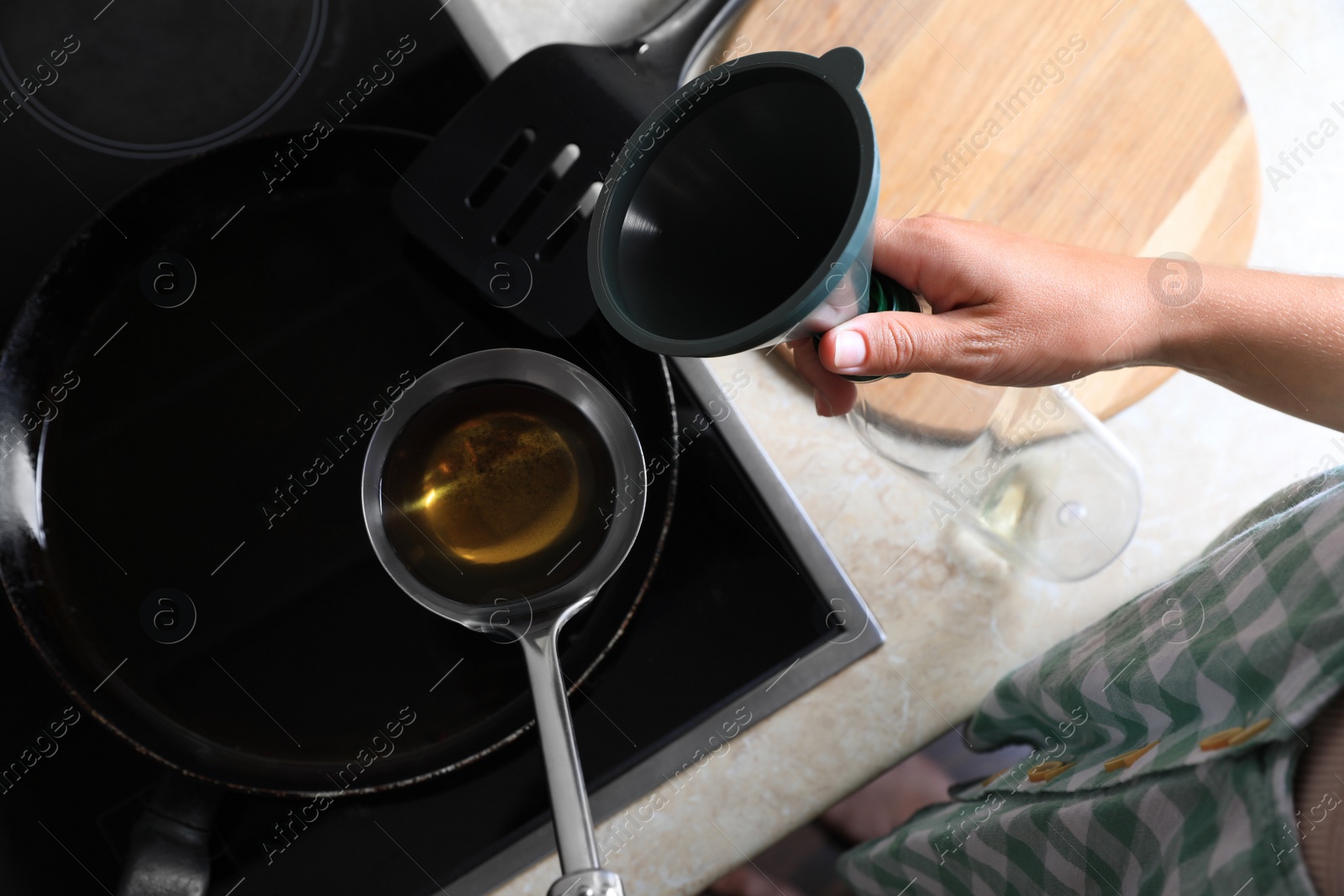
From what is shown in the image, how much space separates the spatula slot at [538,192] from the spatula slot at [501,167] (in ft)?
0.06

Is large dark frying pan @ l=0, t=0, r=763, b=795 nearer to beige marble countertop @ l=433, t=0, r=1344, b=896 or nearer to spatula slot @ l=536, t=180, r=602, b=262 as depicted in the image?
spatula slot @ l=536, t=180, r=602, b=262

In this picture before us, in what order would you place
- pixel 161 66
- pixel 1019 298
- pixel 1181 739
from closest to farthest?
pixel 1181 739, pixel 1019 298, pixel 161 66

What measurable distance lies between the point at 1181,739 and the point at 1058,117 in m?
0.45

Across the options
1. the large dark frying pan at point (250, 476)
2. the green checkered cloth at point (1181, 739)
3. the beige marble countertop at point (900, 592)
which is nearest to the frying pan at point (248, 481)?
the large dark frying pan at point (250, 476)

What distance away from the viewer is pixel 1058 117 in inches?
22.9

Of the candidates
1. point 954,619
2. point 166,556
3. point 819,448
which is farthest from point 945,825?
point 166,556

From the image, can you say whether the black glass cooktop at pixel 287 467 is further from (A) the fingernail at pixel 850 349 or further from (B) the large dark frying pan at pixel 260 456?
(A) the fingernail at pixel 850 349

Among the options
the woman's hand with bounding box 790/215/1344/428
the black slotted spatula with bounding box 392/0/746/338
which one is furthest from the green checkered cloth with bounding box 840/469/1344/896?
the black slotted spatula with bounding box 392/0/746/338

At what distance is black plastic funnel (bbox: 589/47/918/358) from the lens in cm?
29

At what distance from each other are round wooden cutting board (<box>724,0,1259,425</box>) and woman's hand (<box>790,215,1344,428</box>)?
0.38 ft

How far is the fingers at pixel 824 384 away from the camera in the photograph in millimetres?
514

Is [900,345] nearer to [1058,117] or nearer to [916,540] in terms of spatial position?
[916,540]

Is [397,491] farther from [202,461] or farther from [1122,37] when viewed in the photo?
[1122,37]

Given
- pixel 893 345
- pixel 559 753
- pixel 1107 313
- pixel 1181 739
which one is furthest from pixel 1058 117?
pixel 559 753
